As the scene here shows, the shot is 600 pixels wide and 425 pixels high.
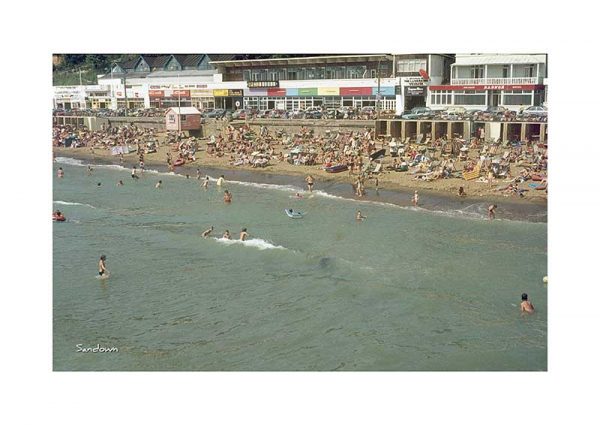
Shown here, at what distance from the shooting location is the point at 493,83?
862 inches

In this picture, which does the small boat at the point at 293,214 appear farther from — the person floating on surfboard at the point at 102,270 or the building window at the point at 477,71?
the building window at the point at 477,71

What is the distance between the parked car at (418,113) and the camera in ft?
78.4

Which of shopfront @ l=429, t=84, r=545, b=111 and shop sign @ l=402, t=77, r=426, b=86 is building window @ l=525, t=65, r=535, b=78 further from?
shop sign @ l=402, t=77, r=426, b=86

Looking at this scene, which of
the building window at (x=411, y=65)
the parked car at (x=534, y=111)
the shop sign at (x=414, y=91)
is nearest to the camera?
the building window at (x=411, y=65)

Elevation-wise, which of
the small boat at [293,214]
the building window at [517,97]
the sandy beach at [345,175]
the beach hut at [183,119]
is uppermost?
the building window at [517,97]

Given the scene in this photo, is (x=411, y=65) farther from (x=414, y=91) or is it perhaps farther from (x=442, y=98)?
(x=414, y=91)

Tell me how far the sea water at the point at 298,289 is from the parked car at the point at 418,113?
140 inches

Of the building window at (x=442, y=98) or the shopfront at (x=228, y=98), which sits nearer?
the building window at (x=442, y=98)

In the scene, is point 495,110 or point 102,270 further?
point 495,110

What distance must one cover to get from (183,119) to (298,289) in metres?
11.1

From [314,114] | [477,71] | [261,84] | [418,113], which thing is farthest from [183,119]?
[477,71]

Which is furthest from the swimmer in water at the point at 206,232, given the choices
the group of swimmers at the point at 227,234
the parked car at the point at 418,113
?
the parked car at the point at 418,113

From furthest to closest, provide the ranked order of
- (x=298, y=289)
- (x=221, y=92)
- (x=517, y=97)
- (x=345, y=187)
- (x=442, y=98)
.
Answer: (x=345, y=187), (x=221, y=92), (x=442, y=98), (x=517, y=97), (x=298, y=289)

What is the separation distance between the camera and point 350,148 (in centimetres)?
2703
